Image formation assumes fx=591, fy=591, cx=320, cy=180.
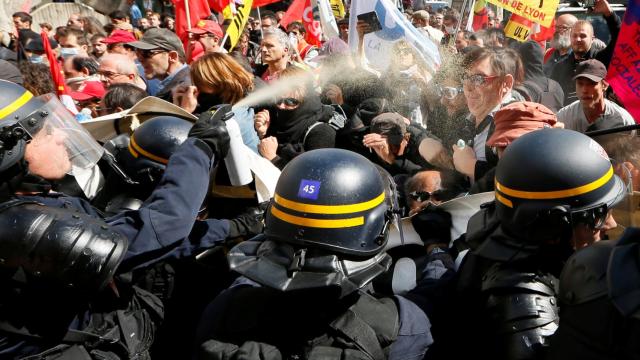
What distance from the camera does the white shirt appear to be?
168 inches

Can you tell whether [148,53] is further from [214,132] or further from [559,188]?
[559,188]

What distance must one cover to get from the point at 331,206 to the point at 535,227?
741 millimetres

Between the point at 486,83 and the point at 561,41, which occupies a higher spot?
the point at 486,83

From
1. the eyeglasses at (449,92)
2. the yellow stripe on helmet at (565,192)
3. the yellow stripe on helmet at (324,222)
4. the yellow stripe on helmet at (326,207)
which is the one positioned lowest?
the eyeglasses at (449,92)

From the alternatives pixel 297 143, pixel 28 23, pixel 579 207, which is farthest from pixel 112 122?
pixel 28 23

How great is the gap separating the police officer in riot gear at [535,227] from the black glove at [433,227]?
0.63 m

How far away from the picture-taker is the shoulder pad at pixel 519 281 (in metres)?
1.98

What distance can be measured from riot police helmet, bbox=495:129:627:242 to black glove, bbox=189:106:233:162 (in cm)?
136

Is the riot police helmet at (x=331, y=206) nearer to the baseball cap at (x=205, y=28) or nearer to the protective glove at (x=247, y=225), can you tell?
the protective glove at (x=247, y=225)

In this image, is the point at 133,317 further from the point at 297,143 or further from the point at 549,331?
the point at 297,143

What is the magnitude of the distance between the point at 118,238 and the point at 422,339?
1.17 metres

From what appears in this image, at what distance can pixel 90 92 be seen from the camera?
5.61 m

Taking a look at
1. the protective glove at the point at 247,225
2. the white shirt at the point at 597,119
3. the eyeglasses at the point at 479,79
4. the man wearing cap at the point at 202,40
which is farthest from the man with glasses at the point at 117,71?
the white shirt at the point at 597,119

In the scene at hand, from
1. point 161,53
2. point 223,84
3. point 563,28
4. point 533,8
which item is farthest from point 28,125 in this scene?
point 563,28
